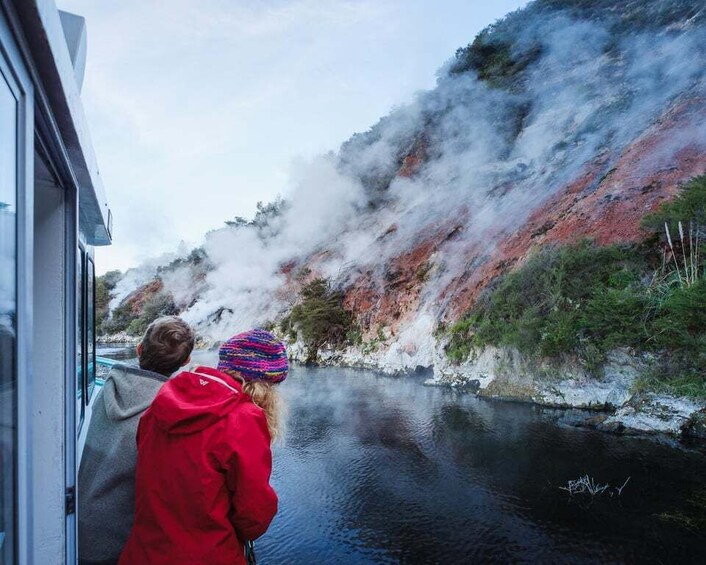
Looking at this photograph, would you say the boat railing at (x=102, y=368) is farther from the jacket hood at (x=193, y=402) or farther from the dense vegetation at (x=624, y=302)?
the dense vegetation at (x=624, y=302)

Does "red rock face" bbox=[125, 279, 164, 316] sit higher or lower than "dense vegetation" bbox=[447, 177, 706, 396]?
higher

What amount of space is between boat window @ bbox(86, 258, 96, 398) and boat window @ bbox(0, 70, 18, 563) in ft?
8.25

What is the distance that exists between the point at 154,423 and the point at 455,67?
4449 centimetres

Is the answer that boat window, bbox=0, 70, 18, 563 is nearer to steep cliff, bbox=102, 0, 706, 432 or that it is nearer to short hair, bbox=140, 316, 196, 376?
short hair, bbox=140, 316, 196, 376

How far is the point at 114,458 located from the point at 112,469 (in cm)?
5

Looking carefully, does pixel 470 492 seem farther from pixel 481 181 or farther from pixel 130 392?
pixel 481 181

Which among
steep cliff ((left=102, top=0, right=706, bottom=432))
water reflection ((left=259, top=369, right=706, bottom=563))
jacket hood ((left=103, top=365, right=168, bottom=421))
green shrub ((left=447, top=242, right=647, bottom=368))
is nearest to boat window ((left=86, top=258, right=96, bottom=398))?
jacket hood ((left=103, top=365, right=168, bottom=421))

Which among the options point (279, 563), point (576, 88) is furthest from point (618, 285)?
point (576, 88)

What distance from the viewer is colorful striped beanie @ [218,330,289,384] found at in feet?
5.88

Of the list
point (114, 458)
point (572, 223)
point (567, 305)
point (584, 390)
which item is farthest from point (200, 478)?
point (572, 223)

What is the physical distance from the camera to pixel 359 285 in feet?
91.0

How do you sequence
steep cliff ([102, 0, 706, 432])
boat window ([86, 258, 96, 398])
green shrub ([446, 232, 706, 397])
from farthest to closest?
steep cliff ([102, 0, 706, 432])
green shrub ([446, 232, 706, 397])
boat window ([86, 258, 96, 398])

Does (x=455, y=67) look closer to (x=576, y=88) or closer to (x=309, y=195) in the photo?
(x=576, y=88)

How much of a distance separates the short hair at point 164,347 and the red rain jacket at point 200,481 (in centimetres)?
37
